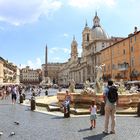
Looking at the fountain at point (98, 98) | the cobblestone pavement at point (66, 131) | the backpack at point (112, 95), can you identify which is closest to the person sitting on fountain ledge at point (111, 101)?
the backpack at point (112, 95)

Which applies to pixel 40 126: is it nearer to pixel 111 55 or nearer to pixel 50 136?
pixel 50 136

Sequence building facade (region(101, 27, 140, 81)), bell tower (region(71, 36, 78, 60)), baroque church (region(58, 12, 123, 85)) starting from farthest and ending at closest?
bell tower (region(71, 36, 78, 60)) < baroque church (region(58, 12, 123, 85)) < building facade (region(101, 27, 140, 81))

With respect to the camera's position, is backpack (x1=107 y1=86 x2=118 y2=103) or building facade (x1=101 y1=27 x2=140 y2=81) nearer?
backpack (x1=107 y1=86 x2=118 y2=103)

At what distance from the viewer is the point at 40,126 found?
14.8m

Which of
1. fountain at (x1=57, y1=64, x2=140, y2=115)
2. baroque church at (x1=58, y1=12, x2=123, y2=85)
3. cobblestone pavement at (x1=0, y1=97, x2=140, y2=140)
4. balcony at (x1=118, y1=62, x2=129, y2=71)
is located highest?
baroque church at (x1=58, y1=12, x2=123, y2=85)

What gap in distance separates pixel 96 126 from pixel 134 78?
2094 inches

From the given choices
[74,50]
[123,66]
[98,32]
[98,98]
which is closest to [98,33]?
[98,32]

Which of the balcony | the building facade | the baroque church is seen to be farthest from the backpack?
the baroque church

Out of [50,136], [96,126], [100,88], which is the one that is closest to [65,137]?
[50,136]

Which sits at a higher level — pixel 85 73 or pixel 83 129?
pixel 85 73

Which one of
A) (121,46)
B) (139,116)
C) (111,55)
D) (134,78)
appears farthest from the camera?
(111,55)

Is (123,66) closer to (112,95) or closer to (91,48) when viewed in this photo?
(91,48)

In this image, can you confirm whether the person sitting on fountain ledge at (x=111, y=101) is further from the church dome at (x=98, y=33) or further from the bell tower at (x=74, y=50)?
the bell tower at (x=74, y=50)

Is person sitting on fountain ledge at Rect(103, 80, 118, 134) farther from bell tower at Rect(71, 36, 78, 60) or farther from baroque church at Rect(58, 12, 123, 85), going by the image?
bell tower at Rect(71, 36, 78, 60)
